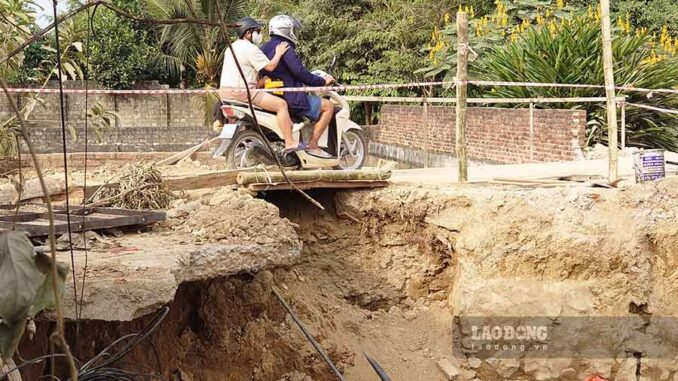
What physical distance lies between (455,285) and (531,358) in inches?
33.7

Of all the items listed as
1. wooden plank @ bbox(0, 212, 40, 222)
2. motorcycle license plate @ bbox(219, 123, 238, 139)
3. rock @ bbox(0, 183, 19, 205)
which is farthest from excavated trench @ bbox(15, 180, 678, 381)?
rock @ bbox(0, 183, 19, 205)

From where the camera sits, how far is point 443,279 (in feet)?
23.5

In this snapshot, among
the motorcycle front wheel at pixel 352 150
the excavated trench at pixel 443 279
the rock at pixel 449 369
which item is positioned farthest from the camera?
the motorcycle front wheel at pixel 352 150

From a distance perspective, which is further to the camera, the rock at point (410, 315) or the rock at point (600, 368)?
the rock at point (410, 315)

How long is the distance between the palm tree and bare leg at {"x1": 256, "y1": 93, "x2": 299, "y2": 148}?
12.2m

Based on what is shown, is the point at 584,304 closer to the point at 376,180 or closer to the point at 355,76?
the point at 376,180

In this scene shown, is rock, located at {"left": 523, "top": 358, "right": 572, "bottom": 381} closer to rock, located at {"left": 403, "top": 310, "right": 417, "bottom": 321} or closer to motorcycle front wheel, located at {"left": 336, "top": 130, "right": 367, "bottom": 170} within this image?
rock, located at {"left": 403, "top": 310, "right": 417, "bottom": 321}

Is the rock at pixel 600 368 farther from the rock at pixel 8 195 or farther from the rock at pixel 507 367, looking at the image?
the rock at pixel 8 195

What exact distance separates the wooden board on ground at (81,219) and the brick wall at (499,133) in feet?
20.6

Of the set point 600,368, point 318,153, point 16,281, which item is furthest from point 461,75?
point 16,281

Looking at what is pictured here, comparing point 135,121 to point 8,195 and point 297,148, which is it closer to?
point 297,148

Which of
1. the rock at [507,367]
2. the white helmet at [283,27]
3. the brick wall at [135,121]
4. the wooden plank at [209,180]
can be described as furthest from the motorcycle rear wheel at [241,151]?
the brick wall at [135,121]

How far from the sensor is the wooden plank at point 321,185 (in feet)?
22.1

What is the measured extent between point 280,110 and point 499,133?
5.07 m
